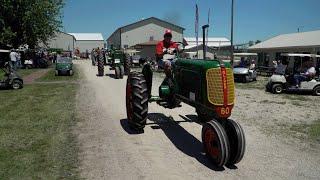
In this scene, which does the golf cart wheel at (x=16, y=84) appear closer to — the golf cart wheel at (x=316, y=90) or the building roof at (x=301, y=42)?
the golf cart wheel at (x=316, y=90)

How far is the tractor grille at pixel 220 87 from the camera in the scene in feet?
21.4

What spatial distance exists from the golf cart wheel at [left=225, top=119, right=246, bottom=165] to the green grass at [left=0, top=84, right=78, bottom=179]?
2342 mm

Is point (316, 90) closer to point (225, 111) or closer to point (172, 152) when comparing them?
point (172, 152)

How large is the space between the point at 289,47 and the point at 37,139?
29138 mm

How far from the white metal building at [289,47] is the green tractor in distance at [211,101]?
80.3 feet

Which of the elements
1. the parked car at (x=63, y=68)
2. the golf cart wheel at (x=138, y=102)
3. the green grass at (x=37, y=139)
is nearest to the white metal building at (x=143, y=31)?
the parked car at (x=63, y=68)

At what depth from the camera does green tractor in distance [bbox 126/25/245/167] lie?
623cm

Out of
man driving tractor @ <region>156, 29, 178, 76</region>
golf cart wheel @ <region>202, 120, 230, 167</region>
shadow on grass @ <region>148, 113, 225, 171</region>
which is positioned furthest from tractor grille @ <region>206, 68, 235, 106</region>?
man driving tractor @ <region>156, 29, 178, 76</region>

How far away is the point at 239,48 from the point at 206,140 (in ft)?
151

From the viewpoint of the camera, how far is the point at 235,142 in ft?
20.8

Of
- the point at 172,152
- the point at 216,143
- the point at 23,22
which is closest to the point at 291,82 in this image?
the point at 172,152

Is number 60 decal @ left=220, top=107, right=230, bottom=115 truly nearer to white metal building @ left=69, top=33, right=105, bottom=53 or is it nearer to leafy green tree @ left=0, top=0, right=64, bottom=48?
leafy green tree @ left=0, top=0, right=64, bottom=48

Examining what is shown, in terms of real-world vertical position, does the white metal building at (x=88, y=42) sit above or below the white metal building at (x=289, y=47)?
above

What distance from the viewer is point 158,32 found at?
7350 cm
